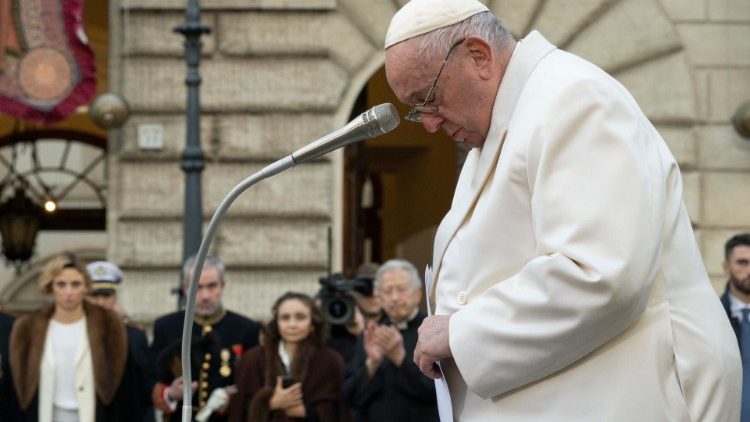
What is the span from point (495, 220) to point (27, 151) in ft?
50.9

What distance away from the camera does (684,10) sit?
511 inches

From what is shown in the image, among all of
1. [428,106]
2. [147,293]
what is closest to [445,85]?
[428,106]

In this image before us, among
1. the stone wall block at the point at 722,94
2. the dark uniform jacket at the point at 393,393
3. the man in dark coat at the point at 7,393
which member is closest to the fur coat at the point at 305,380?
the dark uniform jacket at the point at 393,393

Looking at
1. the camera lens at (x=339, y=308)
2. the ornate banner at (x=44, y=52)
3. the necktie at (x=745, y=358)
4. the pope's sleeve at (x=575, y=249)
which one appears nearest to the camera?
the pope's sleeve at (x=575, y=249)

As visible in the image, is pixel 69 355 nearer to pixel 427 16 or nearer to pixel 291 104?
pixel 291 104

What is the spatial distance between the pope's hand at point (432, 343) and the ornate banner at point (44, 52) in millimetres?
9421

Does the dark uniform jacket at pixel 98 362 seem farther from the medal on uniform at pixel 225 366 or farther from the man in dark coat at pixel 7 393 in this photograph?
the medal on uniform at pixel 225 366

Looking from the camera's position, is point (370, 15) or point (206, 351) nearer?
point (206, 351)

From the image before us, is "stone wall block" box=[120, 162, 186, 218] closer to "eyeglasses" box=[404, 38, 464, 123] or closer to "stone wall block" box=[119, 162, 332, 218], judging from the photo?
"stone wall block" box=[119, 162, 332, 218]

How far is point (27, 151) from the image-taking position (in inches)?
720

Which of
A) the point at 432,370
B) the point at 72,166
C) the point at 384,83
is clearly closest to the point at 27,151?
the point at 72,166

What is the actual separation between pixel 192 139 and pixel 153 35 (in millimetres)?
1407

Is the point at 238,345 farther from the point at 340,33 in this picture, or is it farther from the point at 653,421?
the point at 653,421

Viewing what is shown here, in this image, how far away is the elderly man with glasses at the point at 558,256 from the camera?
3.13 m
